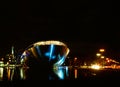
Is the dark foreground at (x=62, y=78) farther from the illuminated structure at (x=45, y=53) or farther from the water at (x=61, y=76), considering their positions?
the illuminated structure at (x=45, y=53)

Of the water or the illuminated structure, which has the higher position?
the illuminated structure

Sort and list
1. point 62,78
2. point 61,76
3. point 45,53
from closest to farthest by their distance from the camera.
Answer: point 62,78, point 61,76, point 45,53

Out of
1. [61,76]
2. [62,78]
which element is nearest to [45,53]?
[61,76]

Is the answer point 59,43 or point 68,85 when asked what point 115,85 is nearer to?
point 68,85

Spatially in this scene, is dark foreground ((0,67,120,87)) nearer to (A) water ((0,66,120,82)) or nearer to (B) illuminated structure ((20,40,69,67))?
(A) water ((0,66,120,82))

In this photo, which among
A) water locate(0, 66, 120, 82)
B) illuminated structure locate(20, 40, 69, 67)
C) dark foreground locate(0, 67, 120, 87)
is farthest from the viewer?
illuminated structure locate(20, 40, 69, 67)

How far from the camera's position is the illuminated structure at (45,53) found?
94.1 metres

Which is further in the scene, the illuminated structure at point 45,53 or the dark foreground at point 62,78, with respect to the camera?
the illuminated structure at point 45,53

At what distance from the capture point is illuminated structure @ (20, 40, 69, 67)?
3703 inches

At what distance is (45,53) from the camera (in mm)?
96625

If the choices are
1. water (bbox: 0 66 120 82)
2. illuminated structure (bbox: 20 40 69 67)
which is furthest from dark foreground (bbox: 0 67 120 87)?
illuminated structure (bbox: 20 40 69 67)

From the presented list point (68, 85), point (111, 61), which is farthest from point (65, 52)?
point (68, 85)

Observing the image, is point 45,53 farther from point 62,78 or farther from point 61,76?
point 62,78

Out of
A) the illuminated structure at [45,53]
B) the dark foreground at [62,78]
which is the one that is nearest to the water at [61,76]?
the dark foreground at [62,78]
